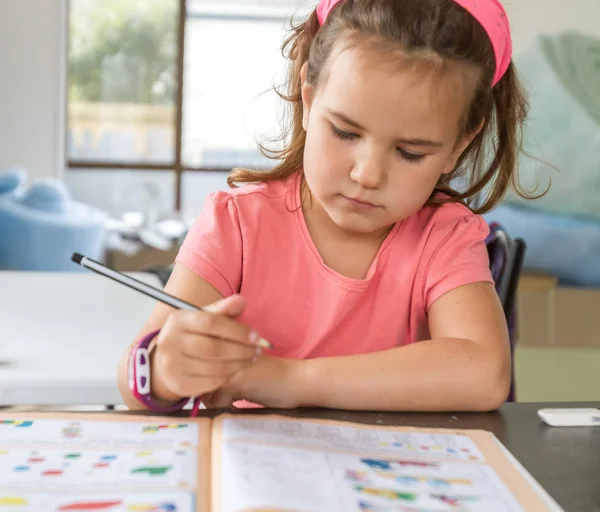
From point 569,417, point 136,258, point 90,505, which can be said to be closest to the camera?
point 90,505

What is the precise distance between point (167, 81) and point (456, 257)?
3.35m

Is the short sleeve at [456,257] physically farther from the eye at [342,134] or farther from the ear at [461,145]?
the eye at [342,134]

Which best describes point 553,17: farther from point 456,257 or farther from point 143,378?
point 143,378

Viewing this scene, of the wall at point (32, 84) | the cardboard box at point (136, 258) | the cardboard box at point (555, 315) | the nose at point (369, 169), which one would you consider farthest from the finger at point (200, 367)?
the wall at point (32, 84)

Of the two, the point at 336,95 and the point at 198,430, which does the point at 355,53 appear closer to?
the point at 336,95

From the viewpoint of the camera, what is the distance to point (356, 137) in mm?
829

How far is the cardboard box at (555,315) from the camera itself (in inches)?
103

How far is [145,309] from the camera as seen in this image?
145 centimetres

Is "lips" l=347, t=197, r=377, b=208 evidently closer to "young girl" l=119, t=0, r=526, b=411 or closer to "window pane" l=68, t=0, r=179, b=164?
"young girl" l=119, t=0, r=526, b=411

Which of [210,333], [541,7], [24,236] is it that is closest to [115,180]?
[24,236]

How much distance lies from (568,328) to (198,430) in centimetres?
218

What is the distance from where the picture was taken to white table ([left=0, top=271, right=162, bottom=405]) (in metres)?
1.06

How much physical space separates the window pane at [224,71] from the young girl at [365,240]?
3.01m

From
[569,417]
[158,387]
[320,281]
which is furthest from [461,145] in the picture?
[158,387]
